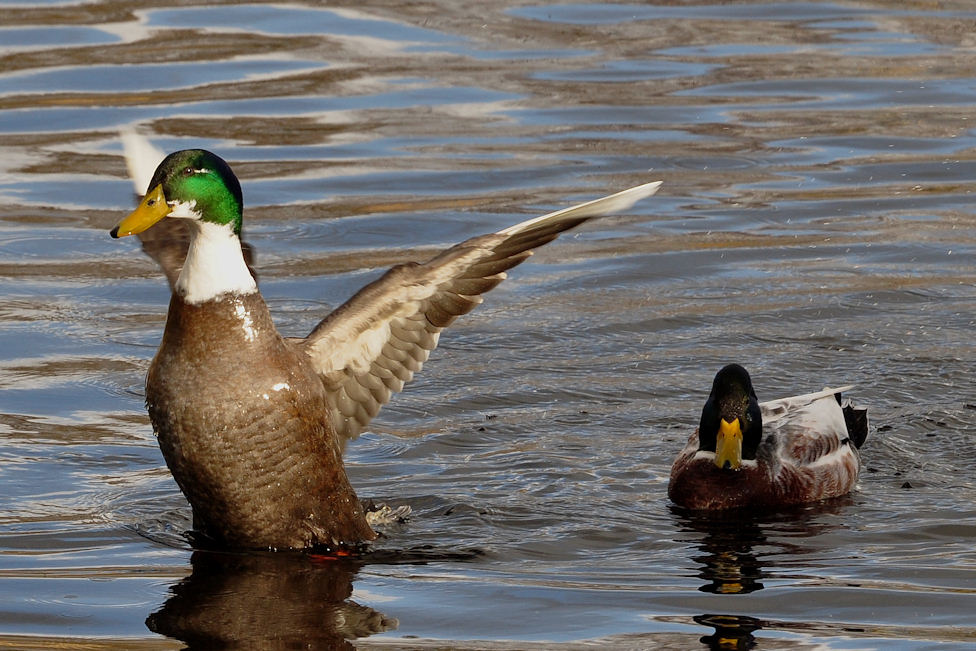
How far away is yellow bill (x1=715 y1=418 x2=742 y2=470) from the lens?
786 cm

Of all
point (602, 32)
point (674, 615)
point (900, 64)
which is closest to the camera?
point (674, 615)

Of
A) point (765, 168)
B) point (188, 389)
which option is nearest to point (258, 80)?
point (765, 168)

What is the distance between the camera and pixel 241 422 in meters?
6.42

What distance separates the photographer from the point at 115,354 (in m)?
9.70

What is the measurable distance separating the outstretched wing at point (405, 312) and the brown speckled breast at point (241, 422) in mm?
213

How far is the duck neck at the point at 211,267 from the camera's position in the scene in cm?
632

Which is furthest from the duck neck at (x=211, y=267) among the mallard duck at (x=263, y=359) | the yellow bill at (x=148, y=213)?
the yellow bill at (x=148, y=213)

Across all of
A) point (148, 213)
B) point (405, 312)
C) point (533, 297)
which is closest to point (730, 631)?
point (405, 312)

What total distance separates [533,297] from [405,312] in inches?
156

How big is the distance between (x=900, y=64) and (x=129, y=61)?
7.31m

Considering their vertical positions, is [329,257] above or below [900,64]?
below

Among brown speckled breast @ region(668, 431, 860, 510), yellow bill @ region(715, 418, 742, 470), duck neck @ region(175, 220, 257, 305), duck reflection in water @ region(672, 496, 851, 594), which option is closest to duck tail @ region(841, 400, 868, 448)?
Answer: brown speckled breast @ region(668, 431, 860, 510)

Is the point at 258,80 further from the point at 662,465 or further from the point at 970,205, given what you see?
the point at 662,465

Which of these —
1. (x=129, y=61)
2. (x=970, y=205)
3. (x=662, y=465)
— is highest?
(x=129, y=61)
